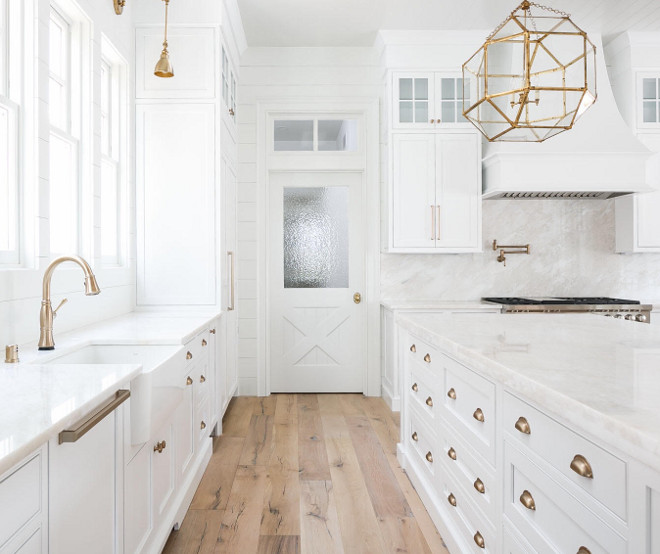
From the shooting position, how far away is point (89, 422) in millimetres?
1130

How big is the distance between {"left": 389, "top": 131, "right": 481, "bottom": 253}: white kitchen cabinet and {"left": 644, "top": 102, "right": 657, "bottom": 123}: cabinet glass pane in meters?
1.45

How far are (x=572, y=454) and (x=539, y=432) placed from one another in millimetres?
156

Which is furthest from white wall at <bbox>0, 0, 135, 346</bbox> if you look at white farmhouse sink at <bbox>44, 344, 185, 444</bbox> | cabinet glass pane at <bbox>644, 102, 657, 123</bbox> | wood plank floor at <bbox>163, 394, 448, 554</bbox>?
cabinet glass pane at <bbox>644, 102, 657, 123</bbox>

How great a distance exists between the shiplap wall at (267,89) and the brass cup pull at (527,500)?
10.8ft

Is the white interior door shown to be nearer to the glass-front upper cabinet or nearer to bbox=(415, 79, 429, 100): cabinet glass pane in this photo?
the glass-front upper cabinet

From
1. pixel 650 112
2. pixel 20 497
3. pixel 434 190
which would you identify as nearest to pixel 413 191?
pixel 434 190

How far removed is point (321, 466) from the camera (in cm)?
289

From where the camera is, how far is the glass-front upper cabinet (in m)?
4.07

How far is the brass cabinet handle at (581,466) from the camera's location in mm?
1041

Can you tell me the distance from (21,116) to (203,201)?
1352 millimetres

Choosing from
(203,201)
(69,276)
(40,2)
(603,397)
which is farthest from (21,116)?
(603,397)

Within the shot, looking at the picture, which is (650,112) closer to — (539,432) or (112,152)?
(539,432)

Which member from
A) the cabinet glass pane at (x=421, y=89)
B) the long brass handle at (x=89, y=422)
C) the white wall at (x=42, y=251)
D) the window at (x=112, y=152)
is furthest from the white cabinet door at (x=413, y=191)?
the long brass handle at (x=89, y=422)

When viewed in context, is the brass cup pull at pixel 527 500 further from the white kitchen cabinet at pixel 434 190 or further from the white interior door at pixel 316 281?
the white interior door at pixel 316 281
